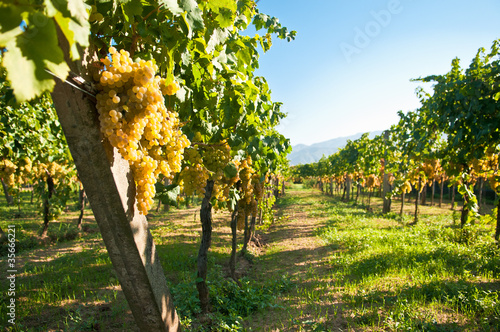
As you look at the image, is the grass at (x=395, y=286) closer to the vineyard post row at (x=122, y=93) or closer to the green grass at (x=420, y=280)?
the green grass at (x=420, y=280)

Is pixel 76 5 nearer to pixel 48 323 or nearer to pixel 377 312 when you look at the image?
pixel 377 312

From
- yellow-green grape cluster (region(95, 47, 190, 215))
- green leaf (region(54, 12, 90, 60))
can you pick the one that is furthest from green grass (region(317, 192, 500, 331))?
green leaf (region(54, 12, 90, 60))

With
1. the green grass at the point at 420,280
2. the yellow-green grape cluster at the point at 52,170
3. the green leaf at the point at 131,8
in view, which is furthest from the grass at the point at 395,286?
the yellow-green grape cluster at the point at 52,170

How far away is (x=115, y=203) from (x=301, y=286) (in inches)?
181

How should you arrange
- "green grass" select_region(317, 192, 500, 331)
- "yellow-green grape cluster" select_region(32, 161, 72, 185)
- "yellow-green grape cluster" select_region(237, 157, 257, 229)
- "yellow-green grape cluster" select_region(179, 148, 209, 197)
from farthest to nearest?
1. "yellow-green grape cluster" select_region(32, 161, 72, 185)
2. "yellow-green grape cluster" select_region(237, 157, 257, 229)
3. "green grass" select_region(317, 192, 500, 331)
4. "yellow-green grape cluster" select_region(179, 148, 209, 197)

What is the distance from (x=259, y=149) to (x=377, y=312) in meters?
2.96

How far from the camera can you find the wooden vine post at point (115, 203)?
1.13 metres

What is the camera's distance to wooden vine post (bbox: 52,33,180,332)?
3.69ft

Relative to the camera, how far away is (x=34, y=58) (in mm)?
579

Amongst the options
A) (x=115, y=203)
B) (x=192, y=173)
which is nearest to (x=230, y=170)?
(x=192, y=173)

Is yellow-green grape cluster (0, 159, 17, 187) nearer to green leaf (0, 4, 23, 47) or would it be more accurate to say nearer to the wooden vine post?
the wooden vine post

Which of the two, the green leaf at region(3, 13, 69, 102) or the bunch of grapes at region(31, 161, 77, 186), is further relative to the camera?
the bunch of grapes at region(31, 161, 77, 186)

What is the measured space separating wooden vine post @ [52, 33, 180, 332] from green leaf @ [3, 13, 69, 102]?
55 cm

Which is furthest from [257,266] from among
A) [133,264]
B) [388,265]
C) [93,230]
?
[93,230]
